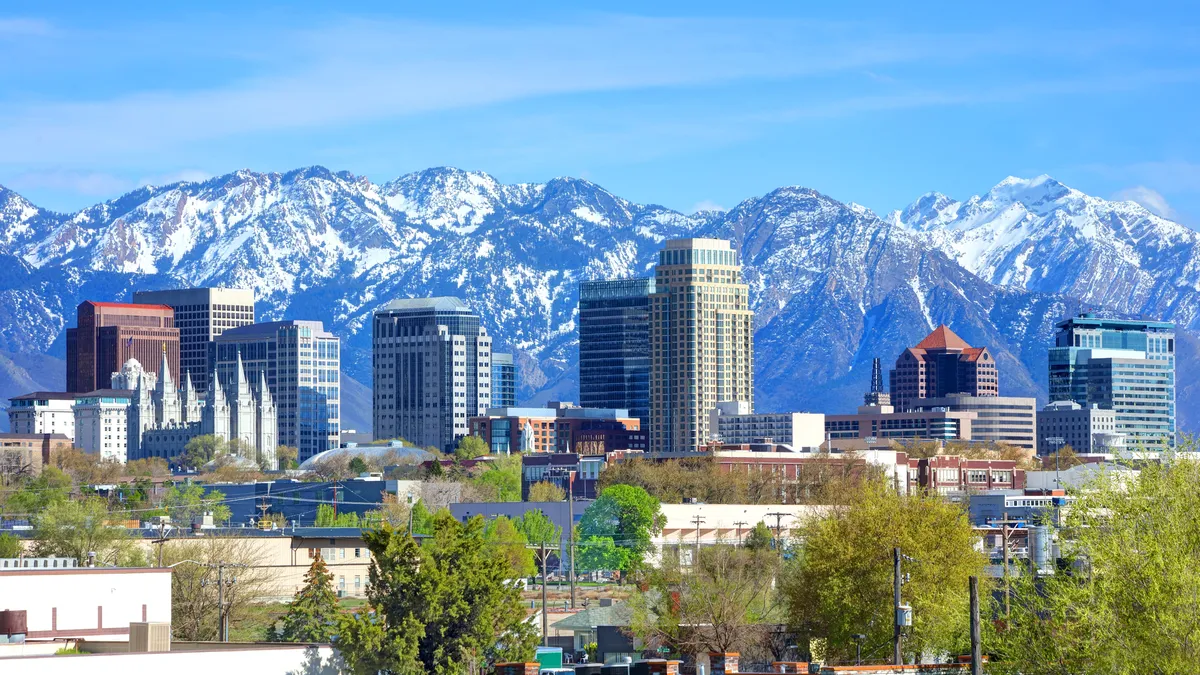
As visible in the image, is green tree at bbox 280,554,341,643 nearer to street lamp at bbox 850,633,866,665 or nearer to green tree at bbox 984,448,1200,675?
street lamp at bbox 850,633,866,665

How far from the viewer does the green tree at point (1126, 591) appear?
220 ft

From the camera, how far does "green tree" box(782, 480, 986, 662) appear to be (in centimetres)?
10144

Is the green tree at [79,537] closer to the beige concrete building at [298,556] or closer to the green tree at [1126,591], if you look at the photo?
the beige concrete building at [298,556]

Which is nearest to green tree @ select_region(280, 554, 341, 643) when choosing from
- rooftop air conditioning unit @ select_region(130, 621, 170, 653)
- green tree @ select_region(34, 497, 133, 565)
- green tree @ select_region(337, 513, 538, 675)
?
green tree @ select_region(34, 497, 133, 565)

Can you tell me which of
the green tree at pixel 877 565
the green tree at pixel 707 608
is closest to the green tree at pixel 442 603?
the green tree at pixel 877 565

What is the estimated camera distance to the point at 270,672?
241ft

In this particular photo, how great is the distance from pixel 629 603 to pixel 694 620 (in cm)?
1297

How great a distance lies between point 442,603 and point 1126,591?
25835mm

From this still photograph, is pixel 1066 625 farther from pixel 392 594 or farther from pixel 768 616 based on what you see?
pixel 768 616

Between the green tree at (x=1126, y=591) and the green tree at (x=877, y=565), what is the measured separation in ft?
83.2

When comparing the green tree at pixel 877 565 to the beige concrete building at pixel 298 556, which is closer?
the green tree at pixel 877 565

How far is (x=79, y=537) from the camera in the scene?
6294 inches

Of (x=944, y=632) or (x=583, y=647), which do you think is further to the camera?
(x=583, y=647)

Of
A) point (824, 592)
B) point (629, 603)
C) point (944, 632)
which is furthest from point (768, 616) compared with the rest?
point (944, 632)
